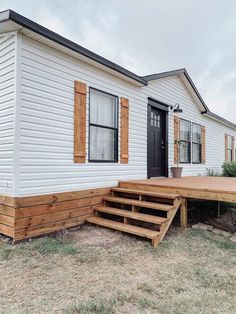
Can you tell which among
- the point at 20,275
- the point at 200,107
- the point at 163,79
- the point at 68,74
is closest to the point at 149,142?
the point at 163,79

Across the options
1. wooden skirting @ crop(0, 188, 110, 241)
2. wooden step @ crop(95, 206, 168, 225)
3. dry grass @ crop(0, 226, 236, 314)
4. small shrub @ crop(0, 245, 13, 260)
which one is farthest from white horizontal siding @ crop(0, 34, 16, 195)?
wooden step @ crop(95, 206, 168, 225)

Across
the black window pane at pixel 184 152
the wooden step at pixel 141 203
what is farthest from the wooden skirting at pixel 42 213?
the black window pane at pixel 184 152

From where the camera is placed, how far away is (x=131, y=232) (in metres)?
3.89

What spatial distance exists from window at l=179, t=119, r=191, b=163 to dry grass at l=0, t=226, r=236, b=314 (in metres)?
4.55

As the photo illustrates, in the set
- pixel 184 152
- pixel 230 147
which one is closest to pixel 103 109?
pixel 184 152

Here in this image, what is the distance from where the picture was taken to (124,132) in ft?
18.5

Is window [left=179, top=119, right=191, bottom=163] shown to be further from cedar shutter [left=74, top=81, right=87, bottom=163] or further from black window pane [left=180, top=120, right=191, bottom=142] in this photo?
cedar shutter [left=74, top=81, right=87, bottom=163]

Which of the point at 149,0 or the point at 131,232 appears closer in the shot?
the point at 131,232

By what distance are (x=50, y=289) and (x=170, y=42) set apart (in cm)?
1305

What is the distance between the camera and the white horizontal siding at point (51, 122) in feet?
12.3

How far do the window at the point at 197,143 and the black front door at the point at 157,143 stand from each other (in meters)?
2.25

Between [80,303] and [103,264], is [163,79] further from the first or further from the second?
[80,303]

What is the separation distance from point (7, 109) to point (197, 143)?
741cm

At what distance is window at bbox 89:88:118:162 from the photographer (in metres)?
4.98
